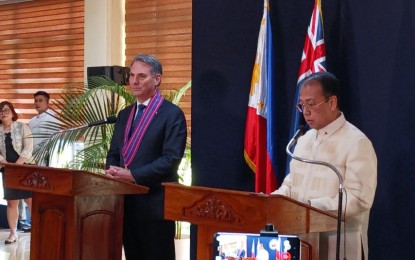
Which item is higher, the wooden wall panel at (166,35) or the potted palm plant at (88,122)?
the wooden wall panel at (166,35)

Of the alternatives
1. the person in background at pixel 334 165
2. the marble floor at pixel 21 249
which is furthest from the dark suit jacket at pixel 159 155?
the marble floor at pixel 21 249

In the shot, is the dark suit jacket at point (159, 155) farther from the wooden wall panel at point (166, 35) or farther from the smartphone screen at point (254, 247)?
the wooden wall panel at point (166, 35)

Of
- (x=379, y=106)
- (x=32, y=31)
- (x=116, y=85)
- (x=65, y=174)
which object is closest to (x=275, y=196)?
(x=65, y=174)

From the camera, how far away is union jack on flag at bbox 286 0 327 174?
3439 mm

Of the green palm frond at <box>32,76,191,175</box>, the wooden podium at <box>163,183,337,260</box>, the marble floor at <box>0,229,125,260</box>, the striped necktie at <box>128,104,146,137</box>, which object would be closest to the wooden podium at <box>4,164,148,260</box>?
the striped necktie at <box>128,104,146,137</box>

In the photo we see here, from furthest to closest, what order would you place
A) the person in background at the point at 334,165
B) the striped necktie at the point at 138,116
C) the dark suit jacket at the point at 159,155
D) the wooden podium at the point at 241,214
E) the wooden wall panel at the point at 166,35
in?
1. the wooden wall panel at the point at 166,35
2. the striped necktie at the point at 138,116
3. the dark suit jacket at the point at 159,155
4. the person in background at the point at 334,165
5. the wooden podium at the point at 241,214

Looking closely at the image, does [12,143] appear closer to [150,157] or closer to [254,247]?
[150,157]

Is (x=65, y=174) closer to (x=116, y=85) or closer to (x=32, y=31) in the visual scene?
(x=116, y=85)

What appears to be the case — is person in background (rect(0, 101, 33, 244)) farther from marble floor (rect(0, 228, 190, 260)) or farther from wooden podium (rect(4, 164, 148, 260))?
wooden podium (rect(4, 164, 148, 260))

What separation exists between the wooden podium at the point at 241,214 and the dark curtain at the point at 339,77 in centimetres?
94

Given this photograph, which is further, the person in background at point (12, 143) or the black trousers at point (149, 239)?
the person in background at point (12, 143)

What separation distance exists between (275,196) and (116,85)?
312 cm

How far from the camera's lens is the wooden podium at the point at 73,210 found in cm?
304

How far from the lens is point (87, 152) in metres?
5.23
